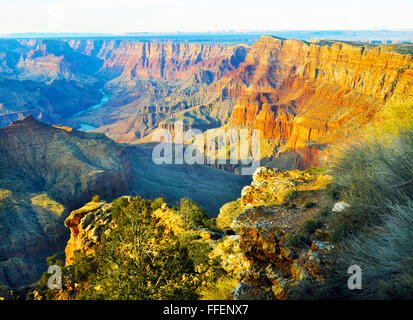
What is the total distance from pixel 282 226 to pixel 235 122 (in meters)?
100

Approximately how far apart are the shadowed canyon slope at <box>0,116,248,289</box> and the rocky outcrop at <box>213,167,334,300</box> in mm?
24556

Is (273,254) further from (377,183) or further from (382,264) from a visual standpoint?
(377,183)

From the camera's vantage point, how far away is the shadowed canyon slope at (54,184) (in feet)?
99.5

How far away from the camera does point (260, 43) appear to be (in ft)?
539

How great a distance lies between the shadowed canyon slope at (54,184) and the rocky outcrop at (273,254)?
24.6 metres

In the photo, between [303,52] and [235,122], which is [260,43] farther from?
[235,122]

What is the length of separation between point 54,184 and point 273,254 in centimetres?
4116

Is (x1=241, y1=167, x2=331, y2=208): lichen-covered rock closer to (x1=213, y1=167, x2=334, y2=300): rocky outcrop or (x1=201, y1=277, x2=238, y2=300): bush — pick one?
(x1=213, y1=167, x2=334, y2=300): rocky outcrop

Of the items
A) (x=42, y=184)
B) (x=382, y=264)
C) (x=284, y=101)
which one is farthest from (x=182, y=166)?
(x=382, y=264)

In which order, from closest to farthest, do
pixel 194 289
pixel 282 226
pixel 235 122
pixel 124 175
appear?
pixel 194 289
pixel 282 226
pixel 124 175
pixel 235 122

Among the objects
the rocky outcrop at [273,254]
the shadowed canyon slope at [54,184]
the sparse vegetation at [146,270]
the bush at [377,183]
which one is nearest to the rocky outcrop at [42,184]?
the shadowed canyon slope at [54,184]

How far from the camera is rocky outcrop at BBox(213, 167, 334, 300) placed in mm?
7535

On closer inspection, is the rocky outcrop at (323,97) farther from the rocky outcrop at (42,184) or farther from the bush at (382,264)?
the rocky outcrop at (42,184)

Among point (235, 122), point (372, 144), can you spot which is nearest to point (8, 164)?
point (372, 144)
